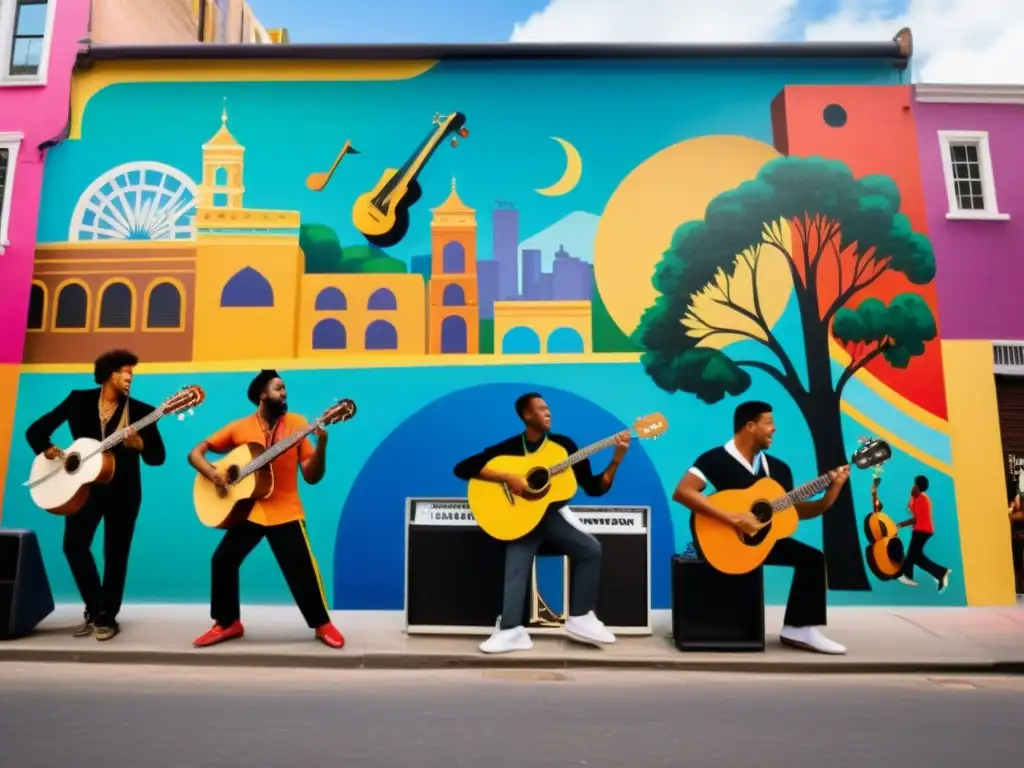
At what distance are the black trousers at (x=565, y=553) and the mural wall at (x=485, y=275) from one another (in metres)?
2.34

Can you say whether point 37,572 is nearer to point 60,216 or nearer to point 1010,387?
point 60,216

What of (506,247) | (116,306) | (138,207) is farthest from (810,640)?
(138,207)

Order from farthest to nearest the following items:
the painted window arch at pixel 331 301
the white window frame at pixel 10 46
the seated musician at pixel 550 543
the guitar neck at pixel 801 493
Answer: the white window frame at pixel 10 46 → the painted window arch at pixel 331 301 → the seated musician at pixel 550 543 → the guitar neck at pixel 801 493

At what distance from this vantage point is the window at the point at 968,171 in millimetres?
9398

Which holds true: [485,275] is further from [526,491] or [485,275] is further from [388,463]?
[526,491]

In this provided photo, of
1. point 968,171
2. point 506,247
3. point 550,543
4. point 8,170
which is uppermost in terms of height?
point 8,170

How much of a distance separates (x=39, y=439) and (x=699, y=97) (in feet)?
24.9

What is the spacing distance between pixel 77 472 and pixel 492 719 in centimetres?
408

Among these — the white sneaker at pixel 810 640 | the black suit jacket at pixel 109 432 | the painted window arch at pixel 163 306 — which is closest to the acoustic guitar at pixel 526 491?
the white sneaker at pixel 810 640

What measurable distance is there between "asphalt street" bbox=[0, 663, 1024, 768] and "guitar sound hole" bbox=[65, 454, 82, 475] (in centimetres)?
155

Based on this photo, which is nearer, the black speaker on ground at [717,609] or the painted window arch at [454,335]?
the black speaker on ground at [717,609]

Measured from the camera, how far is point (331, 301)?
30.2 ft

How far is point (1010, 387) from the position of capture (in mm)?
9125

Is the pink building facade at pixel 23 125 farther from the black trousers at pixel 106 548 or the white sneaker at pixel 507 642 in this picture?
the white sneaker at pixel 507 642
